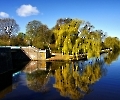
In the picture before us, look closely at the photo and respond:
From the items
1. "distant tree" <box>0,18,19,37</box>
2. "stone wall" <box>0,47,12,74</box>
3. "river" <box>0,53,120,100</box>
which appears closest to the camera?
"river" <box>0,53,120,100</box>

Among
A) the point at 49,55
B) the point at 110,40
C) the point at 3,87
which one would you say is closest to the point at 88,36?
the point at 49,55

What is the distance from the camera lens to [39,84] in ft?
86.7

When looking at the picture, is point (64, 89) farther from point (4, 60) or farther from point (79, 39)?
point (79, 39)

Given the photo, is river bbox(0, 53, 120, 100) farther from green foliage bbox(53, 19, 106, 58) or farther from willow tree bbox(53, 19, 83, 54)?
willow tree bbox(53, 19, 83, 54)

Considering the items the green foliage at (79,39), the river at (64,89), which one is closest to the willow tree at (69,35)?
the green foliage at (79,39)

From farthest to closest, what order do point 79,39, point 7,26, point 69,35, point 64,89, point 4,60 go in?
point 7,26, point 69,35, point 79,39, point 4,60, point 64,89

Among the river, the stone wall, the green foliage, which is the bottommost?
the river

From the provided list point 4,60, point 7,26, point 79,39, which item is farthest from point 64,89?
point 7,26

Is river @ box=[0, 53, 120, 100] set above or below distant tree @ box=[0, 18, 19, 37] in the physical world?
below

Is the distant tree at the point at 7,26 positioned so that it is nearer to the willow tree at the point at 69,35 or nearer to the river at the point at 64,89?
the willow tree at the point at 69,35

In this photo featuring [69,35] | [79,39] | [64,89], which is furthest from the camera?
[69,35]

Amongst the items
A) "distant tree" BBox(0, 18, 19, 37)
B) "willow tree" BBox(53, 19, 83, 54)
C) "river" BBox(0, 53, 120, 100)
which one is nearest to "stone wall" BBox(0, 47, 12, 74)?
"river" BBox(0, 53, 120, 100)

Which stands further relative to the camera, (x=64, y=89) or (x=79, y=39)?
(x=79, y=39)

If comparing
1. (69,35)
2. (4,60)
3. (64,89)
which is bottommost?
(64,89)
